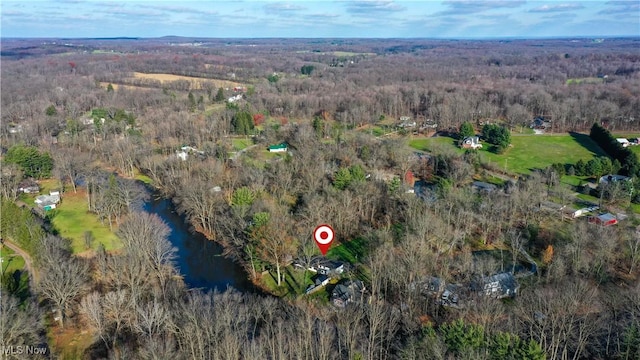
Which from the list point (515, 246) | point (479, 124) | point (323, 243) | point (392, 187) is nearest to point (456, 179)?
point (392, 187)

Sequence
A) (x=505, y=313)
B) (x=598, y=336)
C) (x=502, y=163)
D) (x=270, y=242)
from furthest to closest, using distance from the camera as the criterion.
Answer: (x=502, y=163), (x=270, y=242), (x=505, y=313), (x=598, y=336)

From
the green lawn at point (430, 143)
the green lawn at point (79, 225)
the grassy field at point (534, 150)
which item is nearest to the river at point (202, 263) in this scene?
the green lawn at point (79, 225)

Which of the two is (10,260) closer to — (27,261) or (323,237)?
(27,261)

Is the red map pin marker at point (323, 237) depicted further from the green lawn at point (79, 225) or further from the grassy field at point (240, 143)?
the grassy field at point (240, 143)

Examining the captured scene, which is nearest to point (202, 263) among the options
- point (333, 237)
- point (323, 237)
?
point (323, 237)

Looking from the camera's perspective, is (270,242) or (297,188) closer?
(270,242)

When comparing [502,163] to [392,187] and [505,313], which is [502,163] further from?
[505,313]
